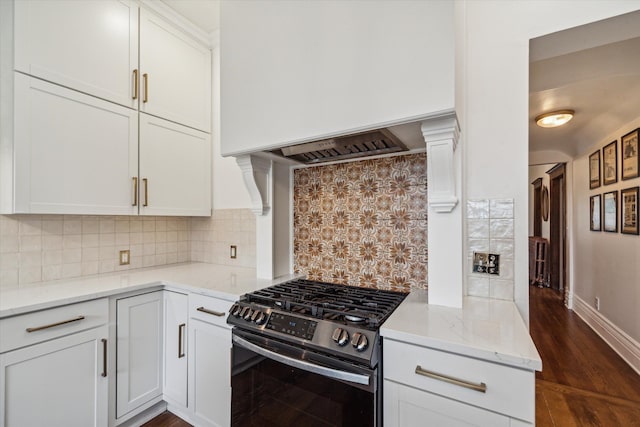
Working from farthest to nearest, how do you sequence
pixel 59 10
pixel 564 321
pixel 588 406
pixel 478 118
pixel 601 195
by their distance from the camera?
pixel 564 321 → pixel 601 195 → pixel 588 406 → pixel 59 10 → pixel 478 118

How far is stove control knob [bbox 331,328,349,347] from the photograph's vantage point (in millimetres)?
1080

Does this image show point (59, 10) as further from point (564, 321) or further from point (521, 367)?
point (564, 321)

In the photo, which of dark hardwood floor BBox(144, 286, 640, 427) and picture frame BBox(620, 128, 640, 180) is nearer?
dark hardwood floor BBox(144, 286, 640, 427)

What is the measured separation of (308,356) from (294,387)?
19cm

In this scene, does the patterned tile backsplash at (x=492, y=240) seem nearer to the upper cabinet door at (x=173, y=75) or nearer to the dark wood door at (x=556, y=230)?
the upper cabinet door at (x=173, y=75)

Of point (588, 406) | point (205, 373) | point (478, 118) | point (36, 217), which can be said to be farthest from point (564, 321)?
point (36, 217)

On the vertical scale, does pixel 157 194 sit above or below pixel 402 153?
below

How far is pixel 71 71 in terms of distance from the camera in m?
1.69

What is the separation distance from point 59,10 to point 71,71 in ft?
1.06

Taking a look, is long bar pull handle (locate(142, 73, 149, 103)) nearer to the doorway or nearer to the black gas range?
the black gas range

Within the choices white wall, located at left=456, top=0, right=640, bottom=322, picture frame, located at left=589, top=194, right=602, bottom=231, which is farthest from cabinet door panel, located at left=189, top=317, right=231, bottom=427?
picture frame, located at left=589, top=194, right=602, bottom=231

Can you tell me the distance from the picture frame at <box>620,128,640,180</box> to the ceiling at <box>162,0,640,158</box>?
0.17 m

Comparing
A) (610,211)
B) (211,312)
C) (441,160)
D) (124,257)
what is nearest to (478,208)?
(441,160)

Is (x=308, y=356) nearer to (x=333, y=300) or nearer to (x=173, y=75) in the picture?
(x=333, y=300)
